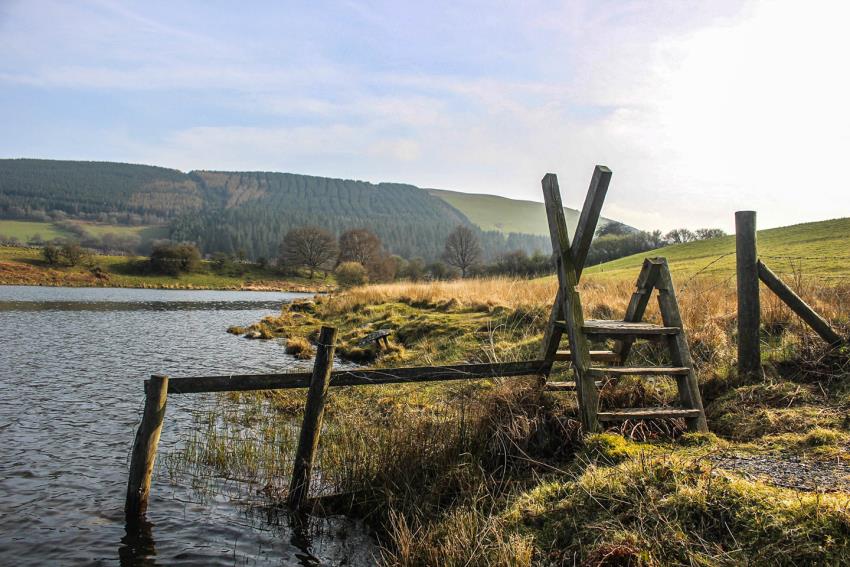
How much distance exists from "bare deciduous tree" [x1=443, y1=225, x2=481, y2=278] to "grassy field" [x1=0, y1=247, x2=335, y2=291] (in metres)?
26.2

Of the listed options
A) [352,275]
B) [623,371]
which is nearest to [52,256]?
[352,275]

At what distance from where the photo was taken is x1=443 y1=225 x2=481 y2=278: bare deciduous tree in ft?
374

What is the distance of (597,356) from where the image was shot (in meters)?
8.04

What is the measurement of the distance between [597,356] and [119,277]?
10108 centimetres

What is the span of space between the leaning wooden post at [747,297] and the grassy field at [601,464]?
1.00ft

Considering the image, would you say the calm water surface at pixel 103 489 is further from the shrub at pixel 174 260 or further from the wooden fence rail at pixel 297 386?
the shrub at pixel 174 260

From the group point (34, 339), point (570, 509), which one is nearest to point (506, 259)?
point (34, 339)

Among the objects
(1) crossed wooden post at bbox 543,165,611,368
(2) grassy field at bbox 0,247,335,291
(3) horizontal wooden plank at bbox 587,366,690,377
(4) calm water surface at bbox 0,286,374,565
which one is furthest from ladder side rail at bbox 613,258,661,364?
(2) grassy field at bbox 0,247,335,291

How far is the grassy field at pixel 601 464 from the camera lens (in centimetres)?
427

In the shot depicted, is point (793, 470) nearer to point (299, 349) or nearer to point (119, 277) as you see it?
point (299, 349)

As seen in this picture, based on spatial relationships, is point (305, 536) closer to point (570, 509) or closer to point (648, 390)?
point (570, 509)

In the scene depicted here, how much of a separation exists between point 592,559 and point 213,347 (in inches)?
843

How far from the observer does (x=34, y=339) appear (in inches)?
917

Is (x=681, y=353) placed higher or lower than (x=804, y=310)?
lower
